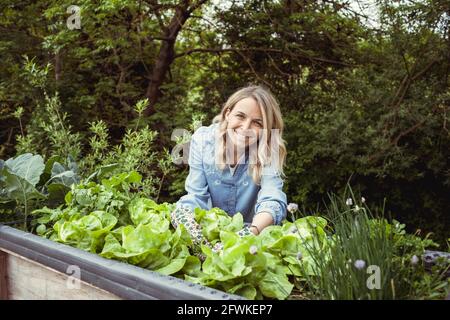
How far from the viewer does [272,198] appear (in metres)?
2.20

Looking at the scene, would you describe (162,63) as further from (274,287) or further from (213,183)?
(274,287)

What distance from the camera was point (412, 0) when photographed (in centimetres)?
423

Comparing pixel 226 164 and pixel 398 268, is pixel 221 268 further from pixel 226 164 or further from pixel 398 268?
pixel 226 164

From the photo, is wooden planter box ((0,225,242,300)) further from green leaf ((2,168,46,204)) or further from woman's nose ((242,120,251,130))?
woman's nose ((242,120,251,130))

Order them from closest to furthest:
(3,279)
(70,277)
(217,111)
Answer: (70,277)
(3,279)
(217,111)

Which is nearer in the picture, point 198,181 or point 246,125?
point 246,125

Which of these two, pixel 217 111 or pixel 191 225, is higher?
pixel 217 111

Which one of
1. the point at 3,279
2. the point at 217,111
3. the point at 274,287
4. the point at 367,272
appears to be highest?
the point at 217,111

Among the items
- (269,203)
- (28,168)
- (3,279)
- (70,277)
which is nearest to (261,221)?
(269,203)

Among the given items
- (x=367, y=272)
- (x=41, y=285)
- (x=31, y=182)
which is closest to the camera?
(x=367, y=272)

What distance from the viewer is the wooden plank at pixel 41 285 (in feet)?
5.03

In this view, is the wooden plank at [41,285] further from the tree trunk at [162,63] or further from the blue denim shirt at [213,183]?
the tree trunk at [162,63]

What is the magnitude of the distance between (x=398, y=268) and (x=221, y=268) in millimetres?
496

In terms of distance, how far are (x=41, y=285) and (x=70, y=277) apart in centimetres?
27
